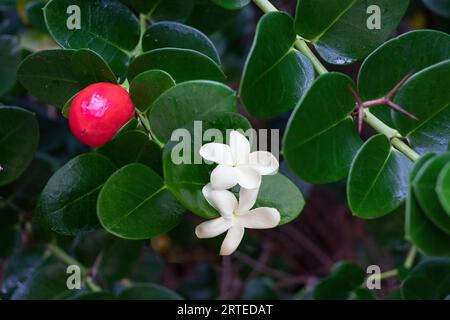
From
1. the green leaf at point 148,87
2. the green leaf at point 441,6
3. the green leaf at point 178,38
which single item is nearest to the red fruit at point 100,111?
the green leaf at point 148,87

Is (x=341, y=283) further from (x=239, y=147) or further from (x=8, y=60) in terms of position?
(x=8, y=60)

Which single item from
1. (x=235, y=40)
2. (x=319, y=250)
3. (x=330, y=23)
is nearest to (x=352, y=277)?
(x=330, y=23)

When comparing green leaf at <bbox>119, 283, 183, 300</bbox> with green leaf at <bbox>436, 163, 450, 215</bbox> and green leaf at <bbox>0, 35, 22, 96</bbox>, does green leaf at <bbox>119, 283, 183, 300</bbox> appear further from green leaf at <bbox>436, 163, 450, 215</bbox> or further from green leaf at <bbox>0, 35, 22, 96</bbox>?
green leaf at <bbox>436, 163, 450, 215</bbox>

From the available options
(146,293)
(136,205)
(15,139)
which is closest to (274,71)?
(136,205)

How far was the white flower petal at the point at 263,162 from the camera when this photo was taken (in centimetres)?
62

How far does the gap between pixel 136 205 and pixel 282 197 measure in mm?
153

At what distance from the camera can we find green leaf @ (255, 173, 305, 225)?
0.64m

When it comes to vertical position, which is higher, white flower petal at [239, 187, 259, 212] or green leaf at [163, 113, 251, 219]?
green leaf at [163, 113, 251, 219]

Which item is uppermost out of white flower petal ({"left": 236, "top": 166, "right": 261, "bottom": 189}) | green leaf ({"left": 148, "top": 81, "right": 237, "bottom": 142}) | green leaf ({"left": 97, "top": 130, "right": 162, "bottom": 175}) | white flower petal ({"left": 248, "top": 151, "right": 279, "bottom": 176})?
green leaf ({"left": 148, "top": 81, "right": 237, "bottom": 142})

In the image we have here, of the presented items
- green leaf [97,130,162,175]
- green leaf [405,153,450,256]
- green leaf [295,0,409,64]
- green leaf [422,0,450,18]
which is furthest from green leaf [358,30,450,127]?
green leaf [422,0,450,18]

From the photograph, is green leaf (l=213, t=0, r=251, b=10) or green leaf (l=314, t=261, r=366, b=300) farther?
green leaf (l=314, t=261, r=366, b=300)

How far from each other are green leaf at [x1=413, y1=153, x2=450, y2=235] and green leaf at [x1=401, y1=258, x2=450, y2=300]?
337 mm

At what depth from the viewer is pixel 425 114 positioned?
0.67 meters

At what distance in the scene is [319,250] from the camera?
192 centimetres
